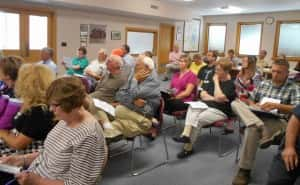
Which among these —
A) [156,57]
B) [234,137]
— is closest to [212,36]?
[156,57]

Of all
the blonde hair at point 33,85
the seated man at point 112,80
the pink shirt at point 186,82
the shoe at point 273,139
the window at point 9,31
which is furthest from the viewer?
the window at point 9,31

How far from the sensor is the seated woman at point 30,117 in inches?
60.1

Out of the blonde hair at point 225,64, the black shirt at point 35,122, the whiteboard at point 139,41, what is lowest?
the black shirt at point 35,122

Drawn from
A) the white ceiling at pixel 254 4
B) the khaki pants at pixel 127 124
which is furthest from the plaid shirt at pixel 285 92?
the white ceiling at pixel 254 4

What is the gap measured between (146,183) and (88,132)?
148cm

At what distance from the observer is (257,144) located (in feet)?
8.50

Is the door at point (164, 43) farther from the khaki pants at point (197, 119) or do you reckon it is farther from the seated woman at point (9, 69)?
the seated woman at point (9, 69)

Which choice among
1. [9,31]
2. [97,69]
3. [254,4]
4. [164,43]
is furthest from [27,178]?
[164,43]

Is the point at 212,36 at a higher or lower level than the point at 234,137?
higher

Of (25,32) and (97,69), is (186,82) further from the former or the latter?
(25,32)

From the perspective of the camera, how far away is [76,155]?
4.02ft

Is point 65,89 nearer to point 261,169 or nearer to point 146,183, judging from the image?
point 146,183

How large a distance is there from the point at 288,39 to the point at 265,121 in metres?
8.22

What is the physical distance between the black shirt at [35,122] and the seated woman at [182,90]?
85.6 inches
